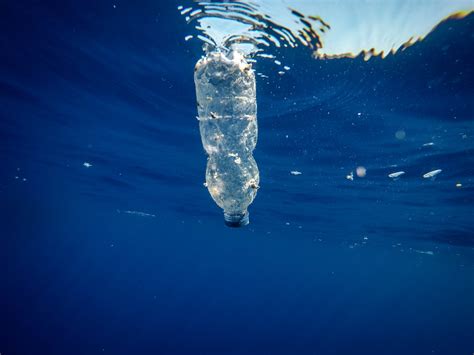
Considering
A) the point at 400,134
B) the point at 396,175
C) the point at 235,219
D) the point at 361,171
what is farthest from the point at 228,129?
the point at 396,175

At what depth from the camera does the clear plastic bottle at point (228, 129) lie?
4527mm

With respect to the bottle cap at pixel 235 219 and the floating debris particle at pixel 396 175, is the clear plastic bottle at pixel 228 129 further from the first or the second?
the floating debris particle at pixel 396 175

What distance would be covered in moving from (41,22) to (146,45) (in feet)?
9.55

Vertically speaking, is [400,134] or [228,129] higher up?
[400,134]

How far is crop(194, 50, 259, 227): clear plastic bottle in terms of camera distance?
453cm

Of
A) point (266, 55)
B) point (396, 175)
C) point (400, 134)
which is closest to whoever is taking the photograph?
point (266, 55)

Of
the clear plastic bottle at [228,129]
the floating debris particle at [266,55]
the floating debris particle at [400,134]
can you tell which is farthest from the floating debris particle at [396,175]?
the clear plastic bottle at [228,129]

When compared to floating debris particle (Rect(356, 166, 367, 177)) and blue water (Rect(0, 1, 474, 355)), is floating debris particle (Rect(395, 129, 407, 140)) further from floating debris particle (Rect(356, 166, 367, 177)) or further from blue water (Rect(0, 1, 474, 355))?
floating debris particle (Rect(356, 166, 367, 177))

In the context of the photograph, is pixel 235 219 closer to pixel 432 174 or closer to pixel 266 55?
pixel 266 55

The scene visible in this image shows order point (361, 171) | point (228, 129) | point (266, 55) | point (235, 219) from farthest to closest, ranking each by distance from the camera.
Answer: point (361, 171) → point (266, 55) → point (228, 129) → point (235, 219)

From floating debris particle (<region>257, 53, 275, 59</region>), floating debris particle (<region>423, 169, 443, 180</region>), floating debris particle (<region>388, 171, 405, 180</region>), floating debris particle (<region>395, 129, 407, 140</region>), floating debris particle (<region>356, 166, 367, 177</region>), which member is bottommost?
Result: floating debris particle (<region>423, 169, 443, 180</region>)

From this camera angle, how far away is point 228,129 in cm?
482

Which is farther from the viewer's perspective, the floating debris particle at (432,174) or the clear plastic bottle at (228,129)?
the floating debris particle at (432,174)

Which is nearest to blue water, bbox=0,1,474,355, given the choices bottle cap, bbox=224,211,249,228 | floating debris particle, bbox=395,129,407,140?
floating debris particle, bbox=395,129,407,140
